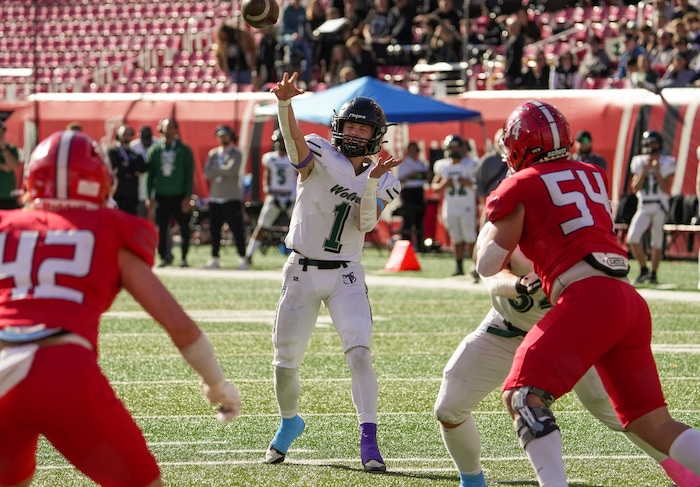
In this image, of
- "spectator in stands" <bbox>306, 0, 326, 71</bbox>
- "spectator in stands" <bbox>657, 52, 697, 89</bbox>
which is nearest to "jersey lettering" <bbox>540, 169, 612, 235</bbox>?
"spectator in stands" <bbox>657, 52, 697, 89</bbox>

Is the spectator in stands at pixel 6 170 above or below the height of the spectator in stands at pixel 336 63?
below

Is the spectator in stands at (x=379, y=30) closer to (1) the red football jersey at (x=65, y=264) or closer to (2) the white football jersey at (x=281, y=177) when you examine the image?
(2) the white football jersey at (x=281, y=177)

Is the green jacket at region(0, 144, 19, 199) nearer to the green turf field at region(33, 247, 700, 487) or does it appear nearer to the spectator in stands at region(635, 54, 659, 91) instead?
the green turf field at region(33, 247, 700, 487)

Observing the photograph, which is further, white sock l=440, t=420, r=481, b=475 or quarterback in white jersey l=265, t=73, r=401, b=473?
quarterback in white jersey l=265, t=73, r=401, b=473

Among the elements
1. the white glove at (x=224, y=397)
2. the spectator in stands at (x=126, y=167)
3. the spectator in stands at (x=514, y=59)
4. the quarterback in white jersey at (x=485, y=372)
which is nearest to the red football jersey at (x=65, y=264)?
the white glove at (x=224, y=397)

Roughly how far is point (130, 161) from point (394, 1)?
748 centimetres

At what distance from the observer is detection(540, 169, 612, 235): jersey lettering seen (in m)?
4.66

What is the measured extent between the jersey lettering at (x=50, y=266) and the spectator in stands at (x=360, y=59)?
679 inches


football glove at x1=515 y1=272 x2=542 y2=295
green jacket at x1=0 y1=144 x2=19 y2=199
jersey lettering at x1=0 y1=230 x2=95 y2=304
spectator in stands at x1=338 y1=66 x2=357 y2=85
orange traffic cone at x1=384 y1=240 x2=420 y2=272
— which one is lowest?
orange traffic cone at x1=384 y1=240 x2=420 y2=272

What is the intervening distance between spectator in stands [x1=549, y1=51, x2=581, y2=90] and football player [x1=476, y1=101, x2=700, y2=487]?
48.5 ft

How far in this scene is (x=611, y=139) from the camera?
18125 mm

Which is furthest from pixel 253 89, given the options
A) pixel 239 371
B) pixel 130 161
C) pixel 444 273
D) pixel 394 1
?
pixel 239 371

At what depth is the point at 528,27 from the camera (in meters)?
20.8

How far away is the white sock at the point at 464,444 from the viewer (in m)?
5.16
